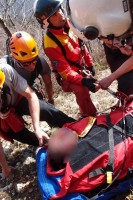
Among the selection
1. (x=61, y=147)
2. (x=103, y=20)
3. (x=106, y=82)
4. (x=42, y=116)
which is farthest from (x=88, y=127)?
(x=103, y=20)

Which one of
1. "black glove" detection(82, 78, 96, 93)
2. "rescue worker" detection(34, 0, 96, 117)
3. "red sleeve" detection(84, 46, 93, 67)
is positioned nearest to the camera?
"black glove" detection(82, 78, 96, 93)

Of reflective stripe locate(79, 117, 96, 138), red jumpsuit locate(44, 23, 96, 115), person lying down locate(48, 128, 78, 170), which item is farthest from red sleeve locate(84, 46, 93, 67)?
person lying down locate(48, 128, 78, 170)

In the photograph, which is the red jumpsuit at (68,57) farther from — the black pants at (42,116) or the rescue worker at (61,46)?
the black pants at (42,116)

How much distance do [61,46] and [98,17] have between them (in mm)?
1230

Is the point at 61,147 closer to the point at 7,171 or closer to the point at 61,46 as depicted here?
the point at 7,171

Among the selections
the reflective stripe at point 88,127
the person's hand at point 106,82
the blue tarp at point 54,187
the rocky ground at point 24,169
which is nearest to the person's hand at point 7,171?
the rocky ground at point 24,169

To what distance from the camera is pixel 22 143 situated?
161 inches

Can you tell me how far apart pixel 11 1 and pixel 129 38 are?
4.48 m

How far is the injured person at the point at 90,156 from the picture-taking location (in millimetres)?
2664

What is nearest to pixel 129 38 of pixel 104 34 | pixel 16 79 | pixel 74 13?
pixel 104 34

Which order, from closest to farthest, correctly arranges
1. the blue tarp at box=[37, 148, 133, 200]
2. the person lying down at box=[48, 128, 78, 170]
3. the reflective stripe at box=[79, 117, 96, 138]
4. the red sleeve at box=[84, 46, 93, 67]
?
1. the blue tarp at box=[37, 148, 133, 200]
2. the person lying down at box=[48, 128, 78, 170]
3. the reflective stripe at box=[79, 117, 96, 138]
4. the red sleeve at box=[84, 46, 93, 67]

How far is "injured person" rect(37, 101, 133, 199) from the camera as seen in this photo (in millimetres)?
2664

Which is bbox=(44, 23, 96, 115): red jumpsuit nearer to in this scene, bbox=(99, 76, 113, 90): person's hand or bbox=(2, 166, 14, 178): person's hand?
bbox=(99, 76, 113, 90): person's hand

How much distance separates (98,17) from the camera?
2.39 metres
